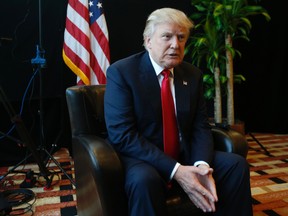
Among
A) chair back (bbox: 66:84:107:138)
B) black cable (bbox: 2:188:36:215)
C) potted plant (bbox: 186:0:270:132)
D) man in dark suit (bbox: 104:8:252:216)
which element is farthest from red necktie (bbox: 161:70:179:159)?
potted plant (bbox: 186:0:270:132)

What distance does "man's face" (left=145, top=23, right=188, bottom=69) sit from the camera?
4.66 feet

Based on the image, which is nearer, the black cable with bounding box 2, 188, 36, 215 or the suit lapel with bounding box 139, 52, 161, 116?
the suit lapel with bounding box 139, 52, 161, 116

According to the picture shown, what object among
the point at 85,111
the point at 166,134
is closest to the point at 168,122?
the point at 166,134

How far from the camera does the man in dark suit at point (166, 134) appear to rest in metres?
1.26

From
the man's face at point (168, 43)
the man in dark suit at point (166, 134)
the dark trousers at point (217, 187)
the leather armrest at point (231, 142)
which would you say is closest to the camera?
the dark trousers at point (217, 187)

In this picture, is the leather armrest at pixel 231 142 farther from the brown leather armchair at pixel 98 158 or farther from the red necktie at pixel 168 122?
the red necktie at pixel 168 122

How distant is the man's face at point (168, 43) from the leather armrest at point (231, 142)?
18.5 inches

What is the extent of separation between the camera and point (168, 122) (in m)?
1.46

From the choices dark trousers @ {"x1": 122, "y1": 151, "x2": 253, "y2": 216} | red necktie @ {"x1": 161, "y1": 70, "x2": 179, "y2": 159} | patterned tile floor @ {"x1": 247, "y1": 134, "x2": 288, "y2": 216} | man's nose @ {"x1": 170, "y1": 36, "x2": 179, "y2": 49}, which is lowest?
patterned tile floor @ {"x1": 247, "y1": 134, "x2": 288, "y2": 216}

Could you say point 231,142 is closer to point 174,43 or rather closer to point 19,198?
point 174,43

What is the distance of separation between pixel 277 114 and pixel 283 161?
4.33 feet

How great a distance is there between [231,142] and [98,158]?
2.42 ft

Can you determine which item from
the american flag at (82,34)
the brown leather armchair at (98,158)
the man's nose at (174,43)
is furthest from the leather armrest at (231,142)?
the american flag at (82,34)

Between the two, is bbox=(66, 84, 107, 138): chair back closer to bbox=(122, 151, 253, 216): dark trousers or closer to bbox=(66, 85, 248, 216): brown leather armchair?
bbox=(66, 85, 248, 216): brown leather armchair
